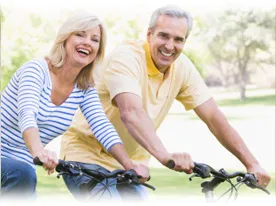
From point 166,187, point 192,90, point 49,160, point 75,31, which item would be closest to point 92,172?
point 49,160

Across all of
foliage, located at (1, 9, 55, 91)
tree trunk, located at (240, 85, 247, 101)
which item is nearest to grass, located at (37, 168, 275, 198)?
foliage, located at (1, 9, 55, 91)

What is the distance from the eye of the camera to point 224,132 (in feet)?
11.3

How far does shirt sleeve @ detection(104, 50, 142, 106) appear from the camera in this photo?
310 centimetres

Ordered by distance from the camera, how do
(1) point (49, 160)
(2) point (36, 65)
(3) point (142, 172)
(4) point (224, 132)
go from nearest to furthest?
(1) point (49, 160) < (3) point (142, 172) < (2) point (36, 65) < (4) point (224, 132)

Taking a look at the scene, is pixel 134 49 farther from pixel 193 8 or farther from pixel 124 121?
pixel 193 8

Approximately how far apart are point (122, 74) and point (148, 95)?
7.2 inches

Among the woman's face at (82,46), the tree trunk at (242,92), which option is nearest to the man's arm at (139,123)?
the woman's face at (82,46)

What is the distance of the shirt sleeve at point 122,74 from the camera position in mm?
3102

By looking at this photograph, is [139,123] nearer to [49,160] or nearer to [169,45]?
[169,45]

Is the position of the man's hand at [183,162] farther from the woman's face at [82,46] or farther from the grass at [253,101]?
the grass at [253,101]

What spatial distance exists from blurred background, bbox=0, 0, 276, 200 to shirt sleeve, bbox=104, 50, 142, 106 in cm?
1668

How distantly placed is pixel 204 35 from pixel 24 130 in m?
21.4

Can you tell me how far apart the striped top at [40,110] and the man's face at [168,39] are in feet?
1.07

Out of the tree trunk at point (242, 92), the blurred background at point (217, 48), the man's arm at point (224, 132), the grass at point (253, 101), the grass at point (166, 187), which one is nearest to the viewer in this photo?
the man's arm at point (224, 132)
